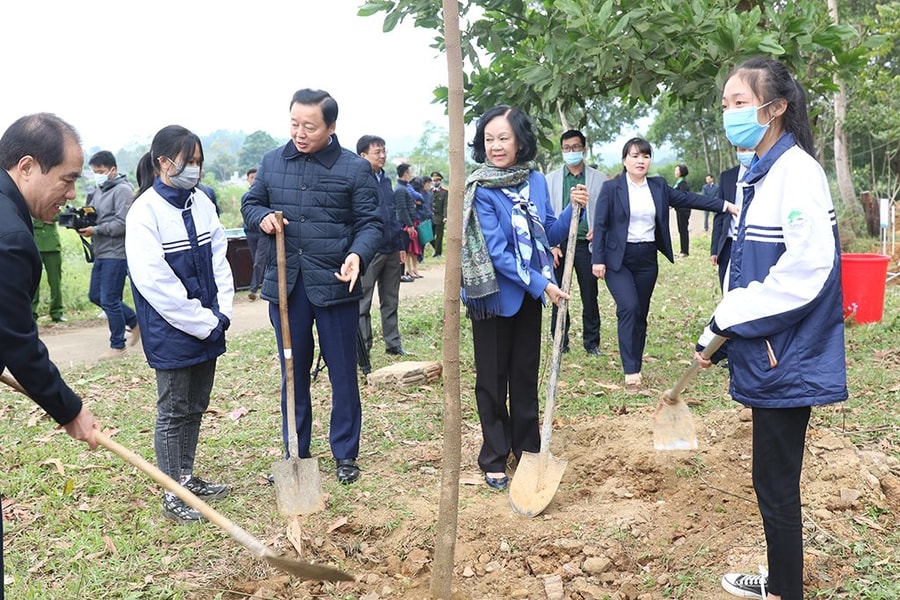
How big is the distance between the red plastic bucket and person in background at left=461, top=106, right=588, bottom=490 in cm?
471

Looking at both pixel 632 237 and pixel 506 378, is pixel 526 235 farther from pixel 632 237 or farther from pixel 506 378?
pixel 632 237

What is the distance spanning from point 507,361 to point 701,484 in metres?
1.23

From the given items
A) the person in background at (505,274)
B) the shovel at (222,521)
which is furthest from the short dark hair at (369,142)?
the shovel at (222,521)

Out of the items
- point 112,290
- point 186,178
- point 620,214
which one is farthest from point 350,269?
point 112,290

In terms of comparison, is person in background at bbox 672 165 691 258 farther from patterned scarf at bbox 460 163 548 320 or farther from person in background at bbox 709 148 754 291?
patterned scarf at bbox 460 163 548 320

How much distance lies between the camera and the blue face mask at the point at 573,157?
6652 millimetres

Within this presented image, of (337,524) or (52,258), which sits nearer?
(337,524)

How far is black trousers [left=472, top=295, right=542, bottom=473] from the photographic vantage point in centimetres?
428

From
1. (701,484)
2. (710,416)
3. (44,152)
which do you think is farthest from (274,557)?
(710,416)

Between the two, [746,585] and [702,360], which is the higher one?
[702,360]

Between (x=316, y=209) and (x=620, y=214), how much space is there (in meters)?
2.96

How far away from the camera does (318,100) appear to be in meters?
4.19

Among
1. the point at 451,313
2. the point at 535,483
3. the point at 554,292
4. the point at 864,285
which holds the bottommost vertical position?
the point at 535,483

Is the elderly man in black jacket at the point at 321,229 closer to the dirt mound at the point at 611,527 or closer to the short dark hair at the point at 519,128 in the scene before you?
the dirt mound at the point at 611,527
